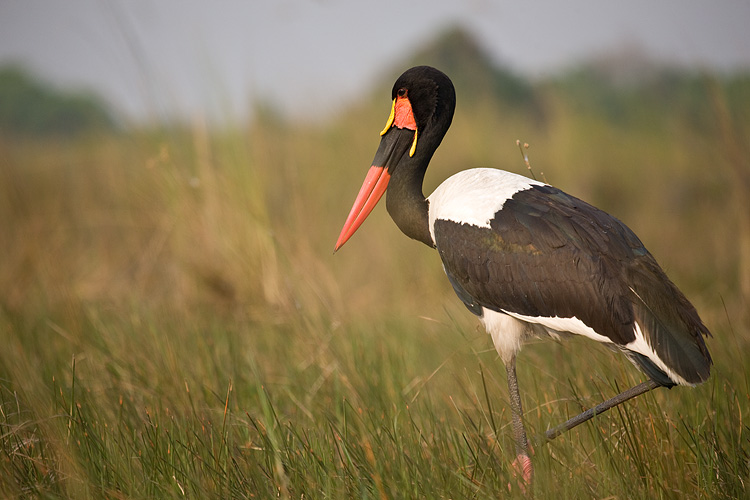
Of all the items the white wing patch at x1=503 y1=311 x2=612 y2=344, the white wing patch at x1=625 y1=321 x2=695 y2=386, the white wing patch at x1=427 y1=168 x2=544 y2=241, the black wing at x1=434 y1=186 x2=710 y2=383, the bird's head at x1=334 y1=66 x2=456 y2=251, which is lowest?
the white wing patch at x1=625 y1=321 x2=695 y2=386

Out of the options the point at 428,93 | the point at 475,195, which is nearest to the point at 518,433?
the point at 475,195

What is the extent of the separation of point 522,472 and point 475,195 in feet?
3.40

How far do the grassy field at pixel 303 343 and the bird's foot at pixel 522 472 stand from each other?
51mm

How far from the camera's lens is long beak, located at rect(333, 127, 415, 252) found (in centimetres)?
321

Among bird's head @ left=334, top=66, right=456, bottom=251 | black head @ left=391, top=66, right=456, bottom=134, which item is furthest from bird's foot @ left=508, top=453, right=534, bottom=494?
black head @ left=391, top=66, right=456, bottom=134

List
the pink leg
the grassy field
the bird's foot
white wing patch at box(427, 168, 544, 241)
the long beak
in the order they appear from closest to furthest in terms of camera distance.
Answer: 1. the bird's foot
2. the grassy field
3. the pink leg
4. white wing patch at box(427, 168, 544, 241)
5. the long beak

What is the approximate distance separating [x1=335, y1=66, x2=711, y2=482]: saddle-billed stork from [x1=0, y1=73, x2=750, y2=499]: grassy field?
21cm

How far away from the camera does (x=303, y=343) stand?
417cm

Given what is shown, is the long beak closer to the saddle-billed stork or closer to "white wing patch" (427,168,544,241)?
the saddle-billed stork

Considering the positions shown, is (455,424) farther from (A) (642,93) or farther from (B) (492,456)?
(A) (642,93)

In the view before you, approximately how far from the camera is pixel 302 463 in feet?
8.12

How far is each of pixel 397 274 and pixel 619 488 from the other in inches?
175

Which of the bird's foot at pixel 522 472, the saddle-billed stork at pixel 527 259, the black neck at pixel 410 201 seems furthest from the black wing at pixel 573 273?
the bird's foot at pixel 522 472

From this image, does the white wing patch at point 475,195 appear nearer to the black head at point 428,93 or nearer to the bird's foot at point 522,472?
the black head at point 428,93
